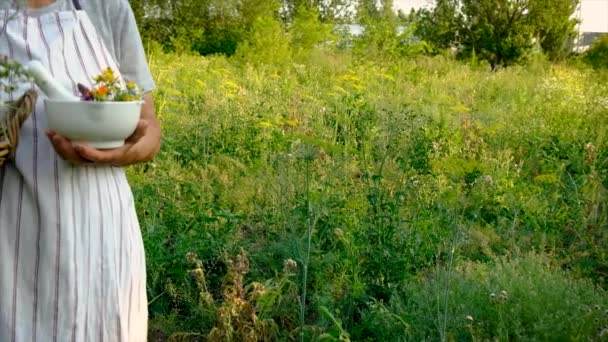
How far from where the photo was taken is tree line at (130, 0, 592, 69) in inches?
834

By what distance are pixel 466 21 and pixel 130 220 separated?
2144cm

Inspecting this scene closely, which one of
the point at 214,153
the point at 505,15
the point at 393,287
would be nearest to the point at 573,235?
the point at 393,287

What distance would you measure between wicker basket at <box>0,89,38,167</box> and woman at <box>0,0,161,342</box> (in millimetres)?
64

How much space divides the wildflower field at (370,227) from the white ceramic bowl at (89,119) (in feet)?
3.78

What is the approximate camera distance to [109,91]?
1666mm

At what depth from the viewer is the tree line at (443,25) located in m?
21.2

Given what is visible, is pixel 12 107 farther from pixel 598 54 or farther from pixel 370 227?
pixel 598 54

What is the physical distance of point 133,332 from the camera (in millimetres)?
1836

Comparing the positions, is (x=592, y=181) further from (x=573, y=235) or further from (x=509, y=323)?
(x=509, y=323)

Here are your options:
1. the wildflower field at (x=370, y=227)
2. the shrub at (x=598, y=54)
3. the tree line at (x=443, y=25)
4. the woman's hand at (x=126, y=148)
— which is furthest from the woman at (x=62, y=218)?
the shrub at (x=598, y=54)

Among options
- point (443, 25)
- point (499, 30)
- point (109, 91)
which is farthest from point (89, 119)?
point (443, 25)

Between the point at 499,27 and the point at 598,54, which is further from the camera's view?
the point at 499,27

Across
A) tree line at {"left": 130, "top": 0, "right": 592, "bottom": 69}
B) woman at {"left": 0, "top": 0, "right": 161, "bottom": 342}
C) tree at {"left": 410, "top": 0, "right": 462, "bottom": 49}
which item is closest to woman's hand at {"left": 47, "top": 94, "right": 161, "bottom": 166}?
woman at {"left": 0, "top": 0, "right": 161, "bottom": 342}

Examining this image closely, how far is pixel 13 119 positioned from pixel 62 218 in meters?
0.23
